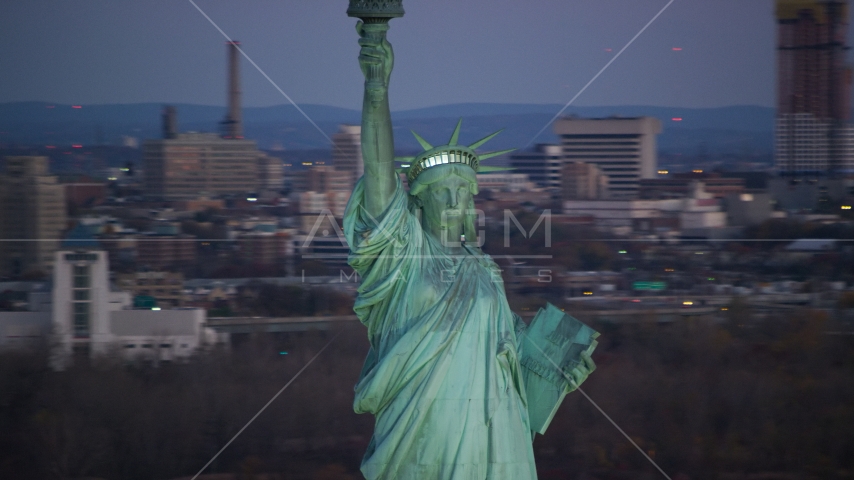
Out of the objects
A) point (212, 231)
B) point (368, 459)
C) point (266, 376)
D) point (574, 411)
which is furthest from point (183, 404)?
point (368, 459)

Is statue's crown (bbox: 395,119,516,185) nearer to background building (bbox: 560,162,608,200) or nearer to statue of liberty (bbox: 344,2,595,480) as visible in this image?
statue of liberty (bbox: 344,2,595,480)

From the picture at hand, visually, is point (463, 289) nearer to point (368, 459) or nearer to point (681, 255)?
point (368, 459)

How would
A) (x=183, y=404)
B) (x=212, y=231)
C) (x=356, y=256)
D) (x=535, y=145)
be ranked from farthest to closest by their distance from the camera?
(x=183, y=404), (x=212, y=231), (x=535, y=145), (x=356, y=256)

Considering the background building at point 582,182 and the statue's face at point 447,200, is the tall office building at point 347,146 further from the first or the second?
the statue's face at point 447,200

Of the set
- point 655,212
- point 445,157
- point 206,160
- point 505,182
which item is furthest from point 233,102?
point 445,157

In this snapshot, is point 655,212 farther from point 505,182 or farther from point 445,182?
point 445,182

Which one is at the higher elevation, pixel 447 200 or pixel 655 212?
pixel 655 212
